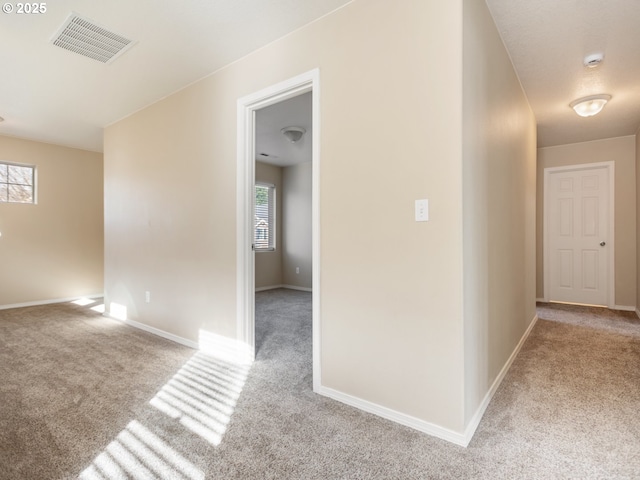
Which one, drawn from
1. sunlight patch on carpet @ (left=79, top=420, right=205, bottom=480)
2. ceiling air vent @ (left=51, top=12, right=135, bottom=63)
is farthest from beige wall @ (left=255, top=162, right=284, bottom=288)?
sunlight patch on carpet @ (left=79, top=420, right=205, bottom=480)

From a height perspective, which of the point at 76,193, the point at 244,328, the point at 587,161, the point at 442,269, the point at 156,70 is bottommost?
the point at 244,328

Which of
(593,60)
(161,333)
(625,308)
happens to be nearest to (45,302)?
(161,333)

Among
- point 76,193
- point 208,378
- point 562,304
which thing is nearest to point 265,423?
point 208,378

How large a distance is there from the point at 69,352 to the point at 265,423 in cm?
226

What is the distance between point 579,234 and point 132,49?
613 centimetres

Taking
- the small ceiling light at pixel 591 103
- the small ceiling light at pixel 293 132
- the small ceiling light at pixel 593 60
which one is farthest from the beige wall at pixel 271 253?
the small ceiling light at pixel 593 60

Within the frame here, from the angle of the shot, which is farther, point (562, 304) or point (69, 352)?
point (562, 304)

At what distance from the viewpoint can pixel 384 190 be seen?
186cm

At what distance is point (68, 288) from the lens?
5371mm

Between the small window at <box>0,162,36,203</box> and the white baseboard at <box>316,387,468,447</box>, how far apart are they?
5550 millimetres

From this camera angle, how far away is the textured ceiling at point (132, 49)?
205cm

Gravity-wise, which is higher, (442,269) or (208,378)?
(442,269)

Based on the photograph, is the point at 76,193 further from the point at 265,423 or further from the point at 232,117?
the point at 265,423

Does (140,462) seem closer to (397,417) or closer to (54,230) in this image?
(397,417)
